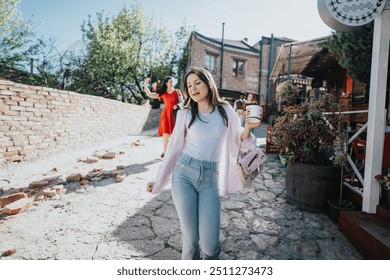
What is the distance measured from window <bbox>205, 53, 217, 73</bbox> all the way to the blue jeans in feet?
60.2

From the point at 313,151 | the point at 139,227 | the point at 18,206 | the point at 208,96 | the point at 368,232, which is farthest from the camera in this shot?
the point at 313,151

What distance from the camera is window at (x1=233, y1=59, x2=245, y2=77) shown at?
19942 mm

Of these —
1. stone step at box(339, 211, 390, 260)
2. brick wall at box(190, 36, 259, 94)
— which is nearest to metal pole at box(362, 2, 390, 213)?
stone step at box(339, 211, 390, 260)

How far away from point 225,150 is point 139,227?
1.45 metres

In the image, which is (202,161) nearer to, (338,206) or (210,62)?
(338,206)

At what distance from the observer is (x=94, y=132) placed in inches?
299

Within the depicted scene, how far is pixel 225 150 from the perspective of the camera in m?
1.76

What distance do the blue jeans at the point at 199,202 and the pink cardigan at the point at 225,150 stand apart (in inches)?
7.7

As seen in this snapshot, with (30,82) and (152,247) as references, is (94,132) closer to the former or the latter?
(152,247)

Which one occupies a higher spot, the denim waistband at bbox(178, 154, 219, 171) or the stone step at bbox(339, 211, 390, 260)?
the denim waistband at bbox(178, 154, 219, 171)

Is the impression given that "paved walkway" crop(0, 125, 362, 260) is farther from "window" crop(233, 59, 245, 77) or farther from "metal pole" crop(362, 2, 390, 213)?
"window" crop(233, 59, 245, 77)

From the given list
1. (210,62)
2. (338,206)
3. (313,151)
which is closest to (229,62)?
(210,62)

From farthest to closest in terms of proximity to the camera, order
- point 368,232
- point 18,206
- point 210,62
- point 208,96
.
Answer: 1. point 210,62
2. point 18,206
3. point 368,232
4. point 208,96
